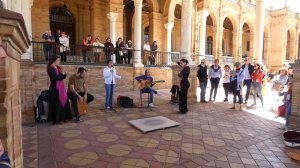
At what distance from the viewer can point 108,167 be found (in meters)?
3.56

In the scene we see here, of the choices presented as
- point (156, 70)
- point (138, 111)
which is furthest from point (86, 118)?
point (156, 70)

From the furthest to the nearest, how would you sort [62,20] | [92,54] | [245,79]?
[62,20] → [92,54] → [245,79]

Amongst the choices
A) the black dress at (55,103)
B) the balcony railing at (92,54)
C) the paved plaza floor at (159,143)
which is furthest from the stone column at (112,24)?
the black dress at (55,103)

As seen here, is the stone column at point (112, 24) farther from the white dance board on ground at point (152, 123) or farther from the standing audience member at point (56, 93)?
the white dance board on ground at point (152, 123)

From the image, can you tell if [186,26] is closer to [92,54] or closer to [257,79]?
[257,79]

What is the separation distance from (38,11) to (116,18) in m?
4.75

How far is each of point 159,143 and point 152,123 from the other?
128cm

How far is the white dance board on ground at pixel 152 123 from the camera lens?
17.9 ft

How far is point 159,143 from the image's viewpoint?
15.1ft

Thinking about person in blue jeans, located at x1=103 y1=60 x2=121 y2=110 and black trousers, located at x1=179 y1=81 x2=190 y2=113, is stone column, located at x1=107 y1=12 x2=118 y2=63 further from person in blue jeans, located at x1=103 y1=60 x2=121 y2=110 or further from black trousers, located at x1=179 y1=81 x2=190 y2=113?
black trousers, located at x1=179 y1=81 x2=190 y2=113

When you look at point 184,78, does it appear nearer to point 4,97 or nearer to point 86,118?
point 86,118

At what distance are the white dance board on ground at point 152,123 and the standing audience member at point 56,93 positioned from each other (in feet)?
5.86

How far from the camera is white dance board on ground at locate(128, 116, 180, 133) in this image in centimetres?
547

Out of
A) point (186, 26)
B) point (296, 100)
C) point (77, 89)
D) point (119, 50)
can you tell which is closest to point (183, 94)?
point (296, 100)
